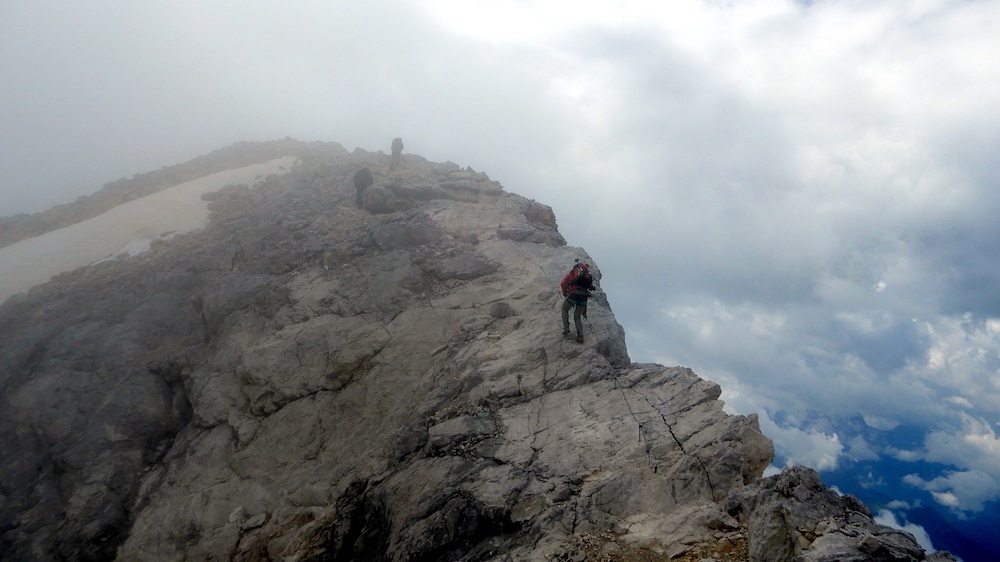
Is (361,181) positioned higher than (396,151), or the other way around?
(396,151)

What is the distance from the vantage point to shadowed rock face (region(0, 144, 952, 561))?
10.6m

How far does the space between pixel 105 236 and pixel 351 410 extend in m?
20.2

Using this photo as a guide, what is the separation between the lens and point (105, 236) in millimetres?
27906

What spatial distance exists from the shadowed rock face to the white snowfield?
5.84 ft

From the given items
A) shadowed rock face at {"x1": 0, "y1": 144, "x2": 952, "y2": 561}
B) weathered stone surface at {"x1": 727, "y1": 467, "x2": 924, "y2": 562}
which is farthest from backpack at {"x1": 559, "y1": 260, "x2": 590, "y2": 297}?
weathered stone surface at {"x1": 727, "y1": 467, "x2": 924, "y2": 562}

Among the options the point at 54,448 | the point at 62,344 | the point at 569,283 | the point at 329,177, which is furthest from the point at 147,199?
the point at 569,283

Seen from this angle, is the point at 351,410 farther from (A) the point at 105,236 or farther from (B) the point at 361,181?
(A) the point at 105,236

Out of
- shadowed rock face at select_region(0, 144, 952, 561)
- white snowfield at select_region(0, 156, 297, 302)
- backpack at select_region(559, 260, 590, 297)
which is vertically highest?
white snowfield at select_region(0, 156, 297, 302)

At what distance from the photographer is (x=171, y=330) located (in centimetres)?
2047

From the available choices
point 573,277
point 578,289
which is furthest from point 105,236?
point 578,289

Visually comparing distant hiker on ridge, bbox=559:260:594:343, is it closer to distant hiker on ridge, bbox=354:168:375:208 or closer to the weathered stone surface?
the weathered stone surface

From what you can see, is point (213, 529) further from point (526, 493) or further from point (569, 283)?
point (569, 283)

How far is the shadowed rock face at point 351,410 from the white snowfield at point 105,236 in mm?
1781

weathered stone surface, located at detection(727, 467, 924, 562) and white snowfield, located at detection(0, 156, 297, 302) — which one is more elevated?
white snowfield, located at detection(0, 156, 297, 302)
